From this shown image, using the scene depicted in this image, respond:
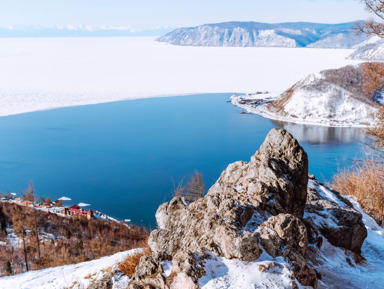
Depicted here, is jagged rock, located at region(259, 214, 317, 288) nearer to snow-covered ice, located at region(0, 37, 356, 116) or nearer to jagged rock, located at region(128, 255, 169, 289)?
jagged rock, located at region(128, 255, 169, 289)

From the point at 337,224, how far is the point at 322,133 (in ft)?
104

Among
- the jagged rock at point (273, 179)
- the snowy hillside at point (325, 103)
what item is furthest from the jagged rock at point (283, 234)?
the snowy hillside at point (325, 103)

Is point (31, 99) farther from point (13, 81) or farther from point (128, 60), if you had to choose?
point (128, 60)

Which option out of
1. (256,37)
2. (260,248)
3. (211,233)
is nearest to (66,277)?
(211,233)

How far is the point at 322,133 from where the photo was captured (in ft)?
114

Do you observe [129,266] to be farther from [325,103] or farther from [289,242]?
[325,103]

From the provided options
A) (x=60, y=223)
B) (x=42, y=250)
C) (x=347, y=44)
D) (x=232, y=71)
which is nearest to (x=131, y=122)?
(x=60, y=223)

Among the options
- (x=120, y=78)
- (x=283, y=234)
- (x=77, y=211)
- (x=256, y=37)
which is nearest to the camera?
(x=283, y=234)

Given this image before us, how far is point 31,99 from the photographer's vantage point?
163 ft

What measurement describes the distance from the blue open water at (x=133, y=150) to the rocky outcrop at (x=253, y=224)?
14.1 meters

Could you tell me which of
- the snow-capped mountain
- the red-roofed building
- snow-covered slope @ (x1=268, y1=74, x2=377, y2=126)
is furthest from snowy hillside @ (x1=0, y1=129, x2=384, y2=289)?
the snow-capped mountain

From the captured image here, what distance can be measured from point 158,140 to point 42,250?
14.6m

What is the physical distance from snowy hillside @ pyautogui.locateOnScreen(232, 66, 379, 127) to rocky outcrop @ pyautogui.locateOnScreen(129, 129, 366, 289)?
118 ft

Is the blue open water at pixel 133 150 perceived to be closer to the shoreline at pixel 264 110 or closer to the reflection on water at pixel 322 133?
the reflection on water at pixel 322 133
